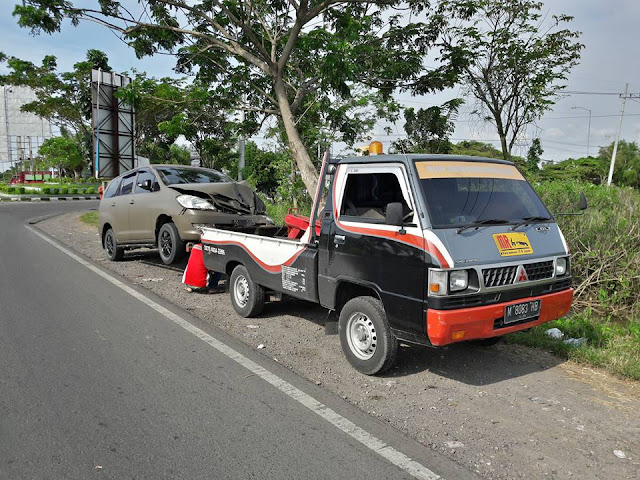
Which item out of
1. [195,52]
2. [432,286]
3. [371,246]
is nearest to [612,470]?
[432,286]

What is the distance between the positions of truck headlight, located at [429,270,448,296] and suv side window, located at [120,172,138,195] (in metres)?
7.55

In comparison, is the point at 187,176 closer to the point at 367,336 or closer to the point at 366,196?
the point at 366,196

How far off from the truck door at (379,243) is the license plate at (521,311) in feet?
2.61

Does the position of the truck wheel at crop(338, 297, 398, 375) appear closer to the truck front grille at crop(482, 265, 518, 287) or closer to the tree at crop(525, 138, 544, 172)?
the truck front grille at crop(482, 265, 518, 287)

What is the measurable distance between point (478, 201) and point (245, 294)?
323 centimetres

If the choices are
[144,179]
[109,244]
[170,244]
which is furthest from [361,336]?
[109,244]

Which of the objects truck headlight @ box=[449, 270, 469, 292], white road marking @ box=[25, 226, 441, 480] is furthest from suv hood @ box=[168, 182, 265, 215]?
truck headlight @ box=[449, 270, 469, 292]

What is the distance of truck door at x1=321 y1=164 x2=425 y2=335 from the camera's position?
4078 mm

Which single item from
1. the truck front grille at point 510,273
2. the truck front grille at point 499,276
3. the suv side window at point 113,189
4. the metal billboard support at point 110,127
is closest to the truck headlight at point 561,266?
the truck front grille at point 510,273

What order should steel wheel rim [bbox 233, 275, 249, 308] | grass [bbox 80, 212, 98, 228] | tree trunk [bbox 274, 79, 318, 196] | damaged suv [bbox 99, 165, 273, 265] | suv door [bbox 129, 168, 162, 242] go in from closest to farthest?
steel wheel rim [bbox 233, 275, 249, 308] → damaged suv [bbox 99, 165, 273, 265] → suv door [bbox 129, 168, 162, 242] → tree trunk [bbox 274, 79, 318, 196] → grass [bbox 80, 212, 98, 228]

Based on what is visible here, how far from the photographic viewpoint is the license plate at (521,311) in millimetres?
4199

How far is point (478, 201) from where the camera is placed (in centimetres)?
460

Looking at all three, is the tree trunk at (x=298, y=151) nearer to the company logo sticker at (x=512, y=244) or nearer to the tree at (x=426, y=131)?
the tree at (x=426, y=131)

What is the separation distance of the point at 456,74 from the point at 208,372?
31.7 feet
